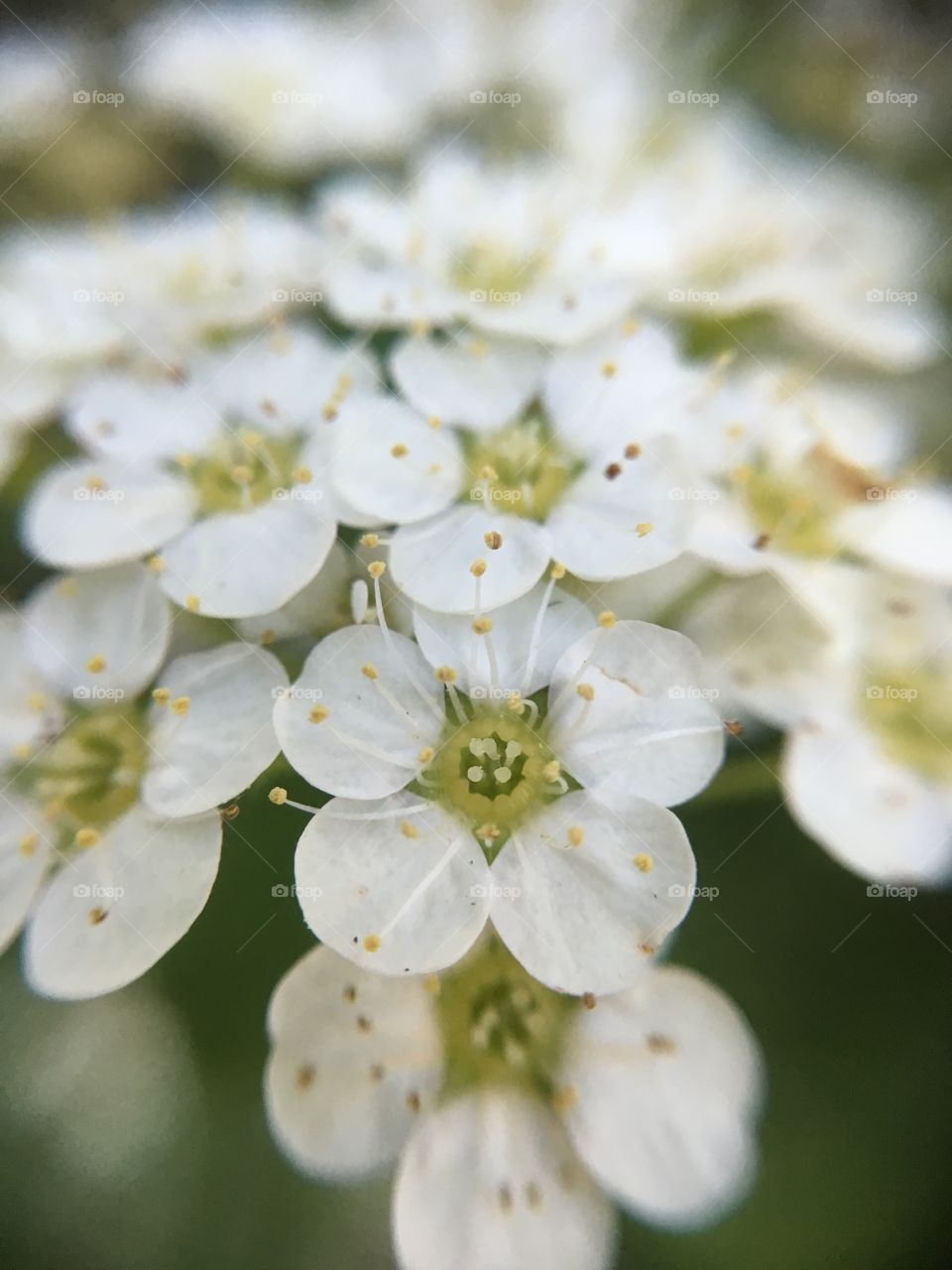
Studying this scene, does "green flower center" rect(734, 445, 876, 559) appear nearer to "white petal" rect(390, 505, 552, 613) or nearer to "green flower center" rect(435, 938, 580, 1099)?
"white petal" rect(390, 505, 552, 613)

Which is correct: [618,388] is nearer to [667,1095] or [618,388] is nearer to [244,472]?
[244,472]

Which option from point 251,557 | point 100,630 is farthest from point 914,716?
point 100,630

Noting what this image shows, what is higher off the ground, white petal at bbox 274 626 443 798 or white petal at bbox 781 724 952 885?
white petal at bbox 274 626 443 798

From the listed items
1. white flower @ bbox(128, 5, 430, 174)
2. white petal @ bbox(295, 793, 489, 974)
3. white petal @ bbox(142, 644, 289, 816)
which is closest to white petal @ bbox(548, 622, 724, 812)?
white petal @ bbox(295, 793, 489, 974)

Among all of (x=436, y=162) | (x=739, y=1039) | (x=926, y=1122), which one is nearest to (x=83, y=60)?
(x=436, y=162)

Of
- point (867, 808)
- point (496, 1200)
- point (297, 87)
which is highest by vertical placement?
point (297, 87)

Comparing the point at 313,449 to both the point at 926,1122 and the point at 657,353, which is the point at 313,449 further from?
the point at 926,1122
